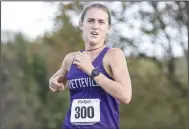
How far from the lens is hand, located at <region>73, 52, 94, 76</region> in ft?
7.72

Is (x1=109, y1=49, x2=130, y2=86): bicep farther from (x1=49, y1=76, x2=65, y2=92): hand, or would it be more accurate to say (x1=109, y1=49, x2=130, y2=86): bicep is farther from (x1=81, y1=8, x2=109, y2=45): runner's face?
(x1=49, y1=76, x2=65, y2=92): hand

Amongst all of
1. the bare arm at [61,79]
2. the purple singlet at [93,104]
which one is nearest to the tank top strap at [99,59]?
the purple singlet at [93,104]

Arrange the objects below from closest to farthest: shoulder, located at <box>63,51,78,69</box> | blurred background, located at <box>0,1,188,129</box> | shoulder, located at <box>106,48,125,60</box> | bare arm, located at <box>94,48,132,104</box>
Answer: bare arm, located at <box>94,48,132,104</box> < shoulder, located at <box>106,48,125,60</box> < shoulder, located at <box>63,51,78,69</box> < blurred background, located at <box>0,1,188,129</box>

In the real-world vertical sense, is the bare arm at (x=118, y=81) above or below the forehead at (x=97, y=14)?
below

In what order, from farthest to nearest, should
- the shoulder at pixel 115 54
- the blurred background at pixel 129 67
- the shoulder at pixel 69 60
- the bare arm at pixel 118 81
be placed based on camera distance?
the blurred background at pixel 129 67 < the shoulder at pixel 69 60 < the shoulder at pixel 115 54 < the bare arm at pixel 118 81

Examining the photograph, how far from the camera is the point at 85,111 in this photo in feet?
8.10

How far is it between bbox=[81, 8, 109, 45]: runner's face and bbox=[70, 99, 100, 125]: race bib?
0.31m

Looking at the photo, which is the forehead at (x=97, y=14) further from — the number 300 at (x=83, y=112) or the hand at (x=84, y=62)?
the number 300 at (x=83, y=112)

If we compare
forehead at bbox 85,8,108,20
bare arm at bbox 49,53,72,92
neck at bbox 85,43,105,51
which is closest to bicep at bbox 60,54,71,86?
bare arm at bbox 49,53,72,92

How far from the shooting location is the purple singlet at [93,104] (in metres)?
2.40

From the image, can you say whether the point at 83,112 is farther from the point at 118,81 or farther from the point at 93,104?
the point at 118,81

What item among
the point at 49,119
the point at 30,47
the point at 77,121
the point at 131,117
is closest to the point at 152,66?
the point at 131,117

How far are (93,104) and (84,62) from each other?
220 mm

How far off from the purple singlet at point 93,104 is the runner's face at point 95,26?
3.0 inches
